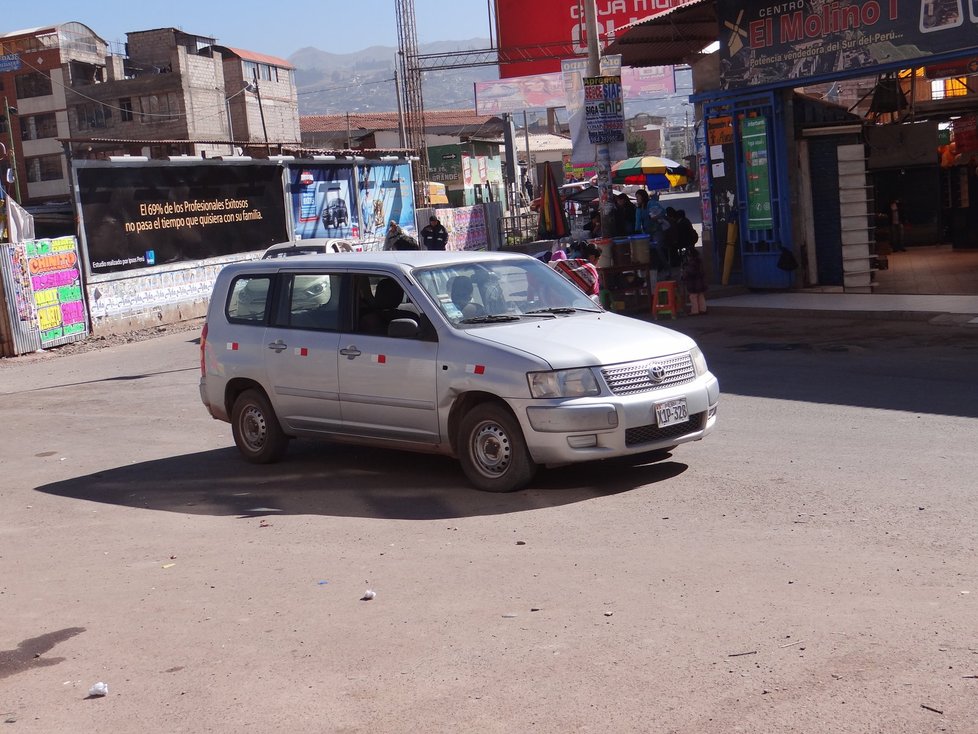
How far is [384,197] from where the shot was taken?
116 feet

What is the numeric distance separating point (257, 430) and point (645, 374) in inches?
145

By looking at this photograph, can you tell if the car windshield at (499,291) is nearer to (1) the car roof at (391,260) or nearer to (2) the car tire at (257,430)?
(1) the car roof at (391,260)

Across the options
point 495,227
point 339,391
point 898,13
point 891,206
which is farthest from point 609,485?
point 495,227

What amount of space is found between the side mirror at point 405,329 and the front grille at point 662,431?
5.87 feet

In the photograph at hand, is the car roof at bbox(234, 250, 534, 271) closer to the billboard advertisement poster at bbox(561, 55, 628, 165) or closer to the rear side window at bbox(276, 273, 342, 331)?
the rear side window at bbox(276, 273, 342, 331)

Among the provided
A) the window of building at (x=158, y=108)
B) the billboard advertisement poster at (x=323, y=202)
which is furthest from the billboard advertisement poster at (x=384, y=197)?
the window of building at (x=158, y=108)

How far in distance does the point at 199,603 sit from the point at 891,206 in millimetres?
25606

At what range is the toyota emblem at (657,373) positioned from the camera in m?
8.07

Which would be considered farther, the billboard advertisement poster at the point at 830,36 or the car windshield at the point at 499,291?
the billboard advertisement poster at the point at 830,36

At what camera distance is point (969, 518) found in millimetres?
6652

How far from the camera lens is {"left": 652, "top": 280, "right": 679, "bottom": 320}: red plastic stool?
1873cm

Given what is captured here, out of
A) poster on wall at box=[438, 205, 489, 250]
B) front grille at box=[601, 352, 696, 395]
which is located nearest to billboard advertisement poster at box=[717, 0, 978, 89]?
front grille at box=[601, 352, 696, 395]

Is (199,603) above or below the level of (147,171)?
below

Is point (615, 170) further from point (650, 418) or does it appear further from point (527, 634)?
point (527, 634)
